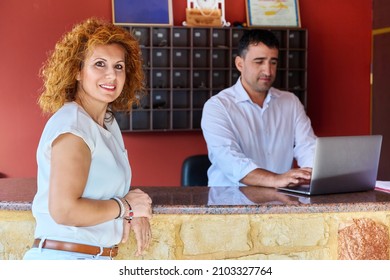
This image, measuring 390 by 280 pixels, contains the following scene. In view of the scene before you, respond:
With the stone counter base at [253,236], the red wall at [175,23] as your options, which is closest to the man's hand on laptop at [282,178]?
the stone counter base at [253,236]

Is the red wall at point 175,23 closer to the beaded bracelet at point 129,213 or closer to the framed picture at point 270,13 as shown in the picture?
the framed picture at point 270,13

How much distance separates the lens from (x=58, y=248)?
1936mm

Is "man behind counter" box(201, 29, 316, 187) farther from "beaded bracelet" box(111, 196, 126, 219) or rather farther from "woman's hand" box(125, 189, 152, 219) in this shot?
"beaded bracelet" box(111, 196, 126, 219)

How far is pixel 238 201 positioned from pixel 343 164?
0.50m

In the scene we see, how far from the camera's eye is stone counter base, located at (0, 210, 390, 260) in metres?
2.50

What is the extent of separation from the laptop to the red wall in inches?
128

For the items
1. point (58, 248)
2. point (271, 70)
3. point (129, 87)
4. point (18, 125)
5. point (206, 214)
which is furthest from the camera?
point (18, 125)

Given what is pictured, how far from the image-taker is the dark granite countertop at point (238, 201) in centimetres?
244

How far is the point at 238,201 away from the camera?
2.56m

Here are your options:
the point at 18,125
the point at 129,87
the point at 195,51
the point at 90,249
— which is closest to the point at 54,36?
the point at 18,125

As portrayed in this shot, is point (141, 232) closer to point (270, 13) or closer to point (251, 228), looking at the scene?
point (251, 228)
